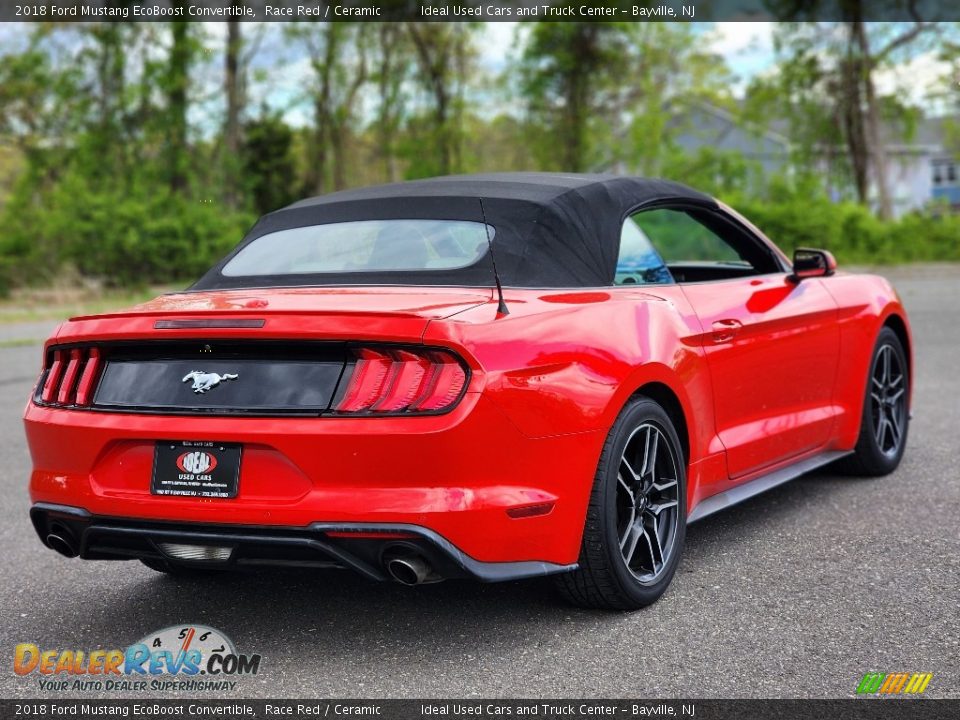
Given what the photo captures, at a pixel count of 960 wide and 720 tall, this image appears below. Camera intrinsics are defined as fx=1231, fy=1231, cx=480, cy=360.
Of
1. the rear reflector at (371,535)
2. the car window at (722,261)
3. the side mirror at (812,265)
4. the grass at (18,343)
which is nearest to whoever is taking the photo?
the rear reflector at (371,535)

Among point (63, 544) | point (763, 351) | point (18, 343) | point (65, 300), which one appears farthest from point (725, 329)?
point (65, 300)

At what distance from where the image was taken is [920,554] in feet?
15.7

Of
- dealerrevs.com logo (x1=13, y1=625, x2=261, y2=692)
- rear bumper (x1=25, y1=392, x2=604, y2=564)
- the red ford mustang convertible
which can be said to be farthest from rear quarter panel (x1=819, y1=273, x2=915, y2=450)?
dealerrevs.com logo (x1=13, y1=625, x2=261, y2=692)

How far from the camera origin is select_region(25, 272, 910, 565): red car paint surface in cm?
348

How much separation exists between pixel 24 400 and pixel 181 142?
2492 cm

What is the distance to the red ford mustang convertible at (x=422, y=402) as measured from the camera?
3500 mm

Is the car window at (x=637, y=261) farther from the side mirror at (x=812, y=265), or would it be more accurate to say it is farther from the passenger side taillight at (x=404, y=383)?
the passenger side taillight at (x=404, y=383)

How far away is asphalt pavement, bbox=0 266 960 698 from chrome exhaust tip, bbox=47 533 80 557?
0.29 meters

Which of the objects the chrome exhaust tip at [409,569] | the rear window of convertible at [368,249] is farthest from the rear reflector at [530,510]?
the rear window of convertible at [368,249]

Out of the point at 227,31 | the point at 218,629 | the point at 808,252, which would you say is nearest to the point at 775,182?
the point at 227,31

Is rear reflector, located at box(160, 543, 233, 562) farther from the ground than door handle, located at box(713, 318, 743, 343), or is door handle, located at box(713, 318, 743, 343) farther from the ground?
door handle, located at box(713, 318, 743, 343)

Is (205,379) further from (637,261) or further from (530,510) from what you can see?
(637,261)

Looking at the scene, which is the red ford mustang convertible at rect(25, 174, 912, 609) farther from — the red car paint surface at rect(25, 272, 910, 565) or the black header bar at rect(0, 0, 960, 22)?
the black header bar at rect(0, 0, 960, 22)

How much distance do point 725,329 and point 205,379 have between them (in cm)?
209
